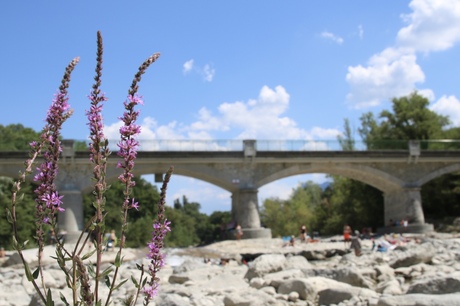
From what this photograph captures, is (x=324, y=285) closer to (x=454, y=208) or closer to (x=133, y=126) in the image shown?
(x=133, y=126)

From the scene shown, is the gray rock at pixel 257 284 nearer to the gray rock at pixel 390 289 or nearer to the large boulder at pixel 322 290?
the large boulder at pixel 322 290

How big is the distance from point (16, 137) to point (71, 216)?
18.4 metres

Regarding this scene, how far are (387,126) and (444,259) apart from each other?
105 ft

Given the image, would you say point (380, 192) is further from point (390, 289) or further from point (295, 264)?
point (390, 289)

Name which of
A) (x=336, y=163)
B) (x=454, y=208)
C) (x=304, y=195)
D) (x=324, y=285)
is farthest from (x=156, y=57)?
(x=304, y=195)

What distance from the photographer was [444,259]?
45.4 feet

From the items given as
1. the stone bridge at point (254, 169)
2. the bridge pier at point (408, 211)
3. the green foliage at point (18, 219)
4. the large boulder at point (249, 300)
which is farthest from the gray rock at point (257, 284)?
the green foliage at point (18, 219)

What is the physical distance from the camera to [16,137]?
143ft

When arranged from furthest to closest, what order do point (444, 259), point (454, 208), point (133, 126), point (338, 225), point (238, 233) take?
1. point (338, 225)
2. point (454, 208)
3. point (238, 233)
4. point (444, 259)
5. point (133, 126)

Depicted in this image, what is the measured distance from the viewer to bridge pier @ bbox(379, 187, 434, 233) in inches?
1293

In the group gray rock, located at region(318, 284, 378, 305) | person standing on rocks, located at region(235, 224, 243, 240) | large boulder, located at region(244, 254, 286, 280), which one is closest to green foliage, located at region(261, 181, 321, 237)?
person standing on rocks, located at region(235, 224, 243, 240)

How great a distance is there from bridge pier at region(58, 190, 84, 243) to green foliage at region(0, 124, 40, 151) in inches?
165

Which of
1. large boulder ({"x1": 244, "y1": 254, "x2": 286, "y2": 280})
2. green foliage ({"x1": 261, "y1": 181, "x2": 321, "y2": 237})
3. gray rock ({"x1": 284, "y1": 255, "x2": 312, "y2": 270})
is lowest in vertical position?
green foliage ({"x1": 261, "y1": 181, "x2": 321, "y2": 237})

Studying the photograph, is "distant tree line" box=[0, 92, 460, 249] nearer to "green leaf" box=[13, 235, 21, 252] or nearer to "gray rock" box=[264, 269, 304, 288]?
"gray rock" box=[264, 269, 304, 288]
